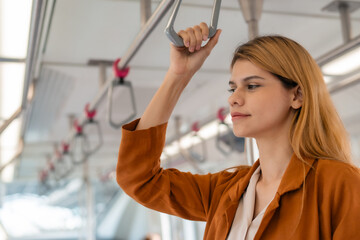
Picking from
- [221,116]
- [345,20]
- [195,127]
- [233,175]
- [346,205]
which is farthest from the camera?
[195,127]

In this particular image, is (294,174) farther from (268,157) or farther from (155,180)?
(155,180)

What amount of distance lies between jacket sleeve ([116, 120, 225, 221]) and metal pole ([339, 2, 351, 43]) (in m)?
1.30

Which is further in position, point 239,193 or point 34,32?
point 34,32

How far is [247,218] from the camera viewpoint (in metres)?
1.23

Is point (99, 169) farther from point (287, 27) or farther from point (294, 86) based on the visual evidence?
point (294, 86)

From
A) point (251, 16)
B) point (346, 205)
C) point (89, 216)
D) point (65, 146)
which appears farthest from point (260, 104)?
point (89, 216)

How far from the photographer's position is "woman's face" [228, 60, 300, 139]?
48.4 inches

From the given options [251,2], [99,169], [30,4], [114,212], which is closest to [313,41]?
[251,2]

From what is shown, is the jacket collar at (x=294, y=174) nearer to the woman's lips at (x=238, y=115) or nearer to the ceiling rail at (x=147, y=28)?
the woman's lips at (x=238, y=115)

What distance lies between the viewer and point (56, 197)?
37.9 feet

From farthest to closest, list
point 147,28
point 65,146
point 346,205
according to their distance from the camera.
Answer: point 65,146 → point 147,28 → point 346,205

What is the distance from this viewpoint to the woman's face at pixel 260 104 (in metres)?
1.23

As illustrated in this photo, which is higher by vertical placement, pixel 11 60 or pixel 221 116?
pixel 11 60

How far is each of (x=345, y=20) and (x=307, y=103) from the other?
1548 mm
